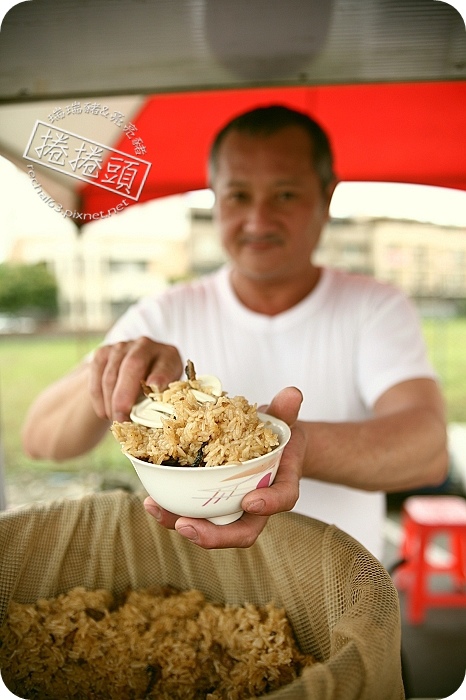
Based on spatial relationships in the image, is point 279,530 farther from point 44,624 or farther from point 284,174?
point 284,174

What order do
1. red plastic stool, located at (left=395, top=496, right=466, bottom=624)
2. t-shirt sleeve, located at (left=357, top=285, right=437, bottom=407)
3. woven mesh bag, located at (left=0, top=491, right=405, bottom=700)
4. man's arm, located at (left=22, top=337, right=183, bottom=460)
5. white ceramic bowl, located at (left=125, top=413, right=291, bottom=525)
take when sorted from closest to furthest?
white ceramic bowl, located at (left=125, top=413, right=291, bottom=525)
woven mesh bag, located at (left=0, top=491, right=405, bottom=700)
man's arm, located at (left=22, top=337, right=183, bottom=460)
t-shirt sleeve, located at (left=357, top=285, right=437, bottom=407)
red plastic stool, located at (left=395, top=496, right=466, bottom=624)

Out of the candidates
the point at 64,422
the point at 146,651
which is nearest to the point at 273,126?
the point at 64,422

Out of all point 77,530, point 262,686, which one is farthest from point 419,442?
point 77,530

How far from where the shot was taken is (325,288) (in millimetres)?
833

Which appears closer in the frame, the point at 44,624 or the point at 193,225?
the point at 44,624

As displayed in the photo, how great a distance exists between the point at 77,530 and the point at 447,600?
1555 millimetres

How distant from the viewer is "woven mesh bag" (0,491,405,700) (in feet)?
2.05

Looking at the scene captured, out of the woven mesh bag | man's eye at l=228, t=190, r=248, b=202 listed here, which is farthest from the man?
the woven mesh bag

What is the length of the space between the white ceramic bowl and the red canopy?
38 centimetres

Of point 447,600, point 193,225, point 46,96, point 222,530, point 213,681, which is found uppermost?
point 46,96

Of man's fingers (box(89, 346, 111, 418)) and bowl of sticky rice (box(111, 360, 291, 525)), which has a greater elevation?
bowl of sticky rice (box(111, 360, 291, 525))

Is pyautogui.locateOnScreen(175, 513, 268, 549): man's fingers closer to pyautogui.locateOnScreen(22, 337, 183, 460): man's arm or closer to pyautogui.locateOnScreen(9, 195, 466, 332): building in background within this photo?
pyautogui.locateOnScreen(22, 337, 183, 460): man's arm

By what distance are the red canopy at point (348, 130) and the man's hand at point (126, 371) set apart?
194 mm

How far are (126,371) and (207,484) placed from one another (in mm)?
253
